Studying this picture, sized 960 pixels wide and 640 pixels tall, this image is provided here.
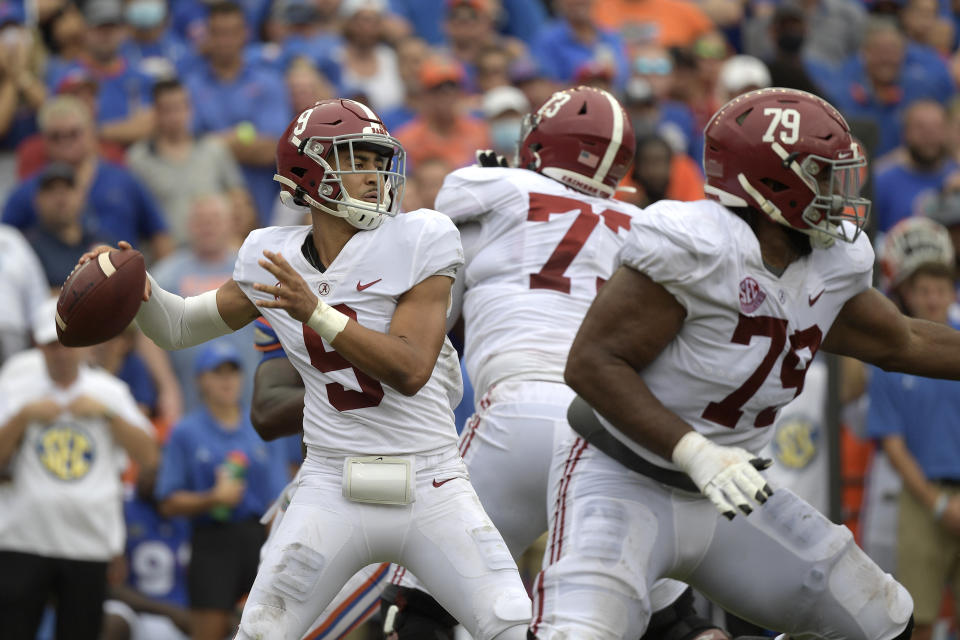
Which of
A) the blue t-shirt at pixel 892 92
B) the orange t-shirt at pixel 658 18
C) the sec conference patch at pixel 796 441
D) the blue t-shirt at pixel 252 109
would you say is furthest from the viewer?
the orange t-shirt at pixel 658 18

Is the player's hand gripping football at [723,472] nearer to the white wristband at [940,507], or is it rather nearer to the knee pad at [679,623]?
the knee pad at [679,623]

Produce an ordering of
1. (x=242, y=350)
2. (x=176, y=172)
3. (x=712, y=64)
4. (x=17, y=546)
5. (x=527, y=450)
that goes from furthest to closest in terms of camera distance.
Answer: (x=712, y=64)
(x=176, y=172)
(x=242, y=350)
(x=17, y=546)
(x=527, y=450)

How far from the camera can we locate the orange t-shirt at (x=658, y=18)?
1113 cm

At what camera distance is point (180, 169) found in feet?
28.9

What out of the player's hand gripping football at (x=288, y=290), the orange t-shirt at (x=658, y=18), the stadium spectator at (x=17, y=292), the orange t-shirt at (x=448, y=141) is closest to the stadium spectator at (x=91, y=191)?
the stadium spectator at (x=17, y=292)

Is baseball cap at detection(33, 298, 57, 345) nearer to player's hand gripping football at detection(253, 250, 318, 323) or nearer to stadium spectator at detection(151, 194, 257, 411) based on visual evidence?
stadium spectator at detection(151, 194, 257, 411)

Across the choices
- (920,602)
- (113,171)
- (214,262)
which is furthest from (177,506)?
(920,602)

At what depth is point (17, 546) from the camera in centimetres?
700

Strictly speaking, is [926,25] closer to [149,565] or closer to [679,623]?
[149,565]

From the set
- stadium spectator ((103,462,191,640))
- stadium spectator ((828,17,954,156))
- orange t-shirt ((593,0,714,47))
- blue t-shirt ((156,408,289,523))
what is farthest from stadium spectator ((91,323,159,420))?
stadium spectator ((828,17,954,156))

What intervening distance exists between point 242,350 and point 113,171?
1.30 metres

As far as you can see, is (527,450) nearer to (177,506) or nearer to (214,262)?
(177,506)

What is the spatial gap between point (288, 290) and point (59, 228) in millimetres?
4618

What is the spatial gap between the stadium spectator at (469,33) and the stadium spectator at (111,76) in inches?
81.8
